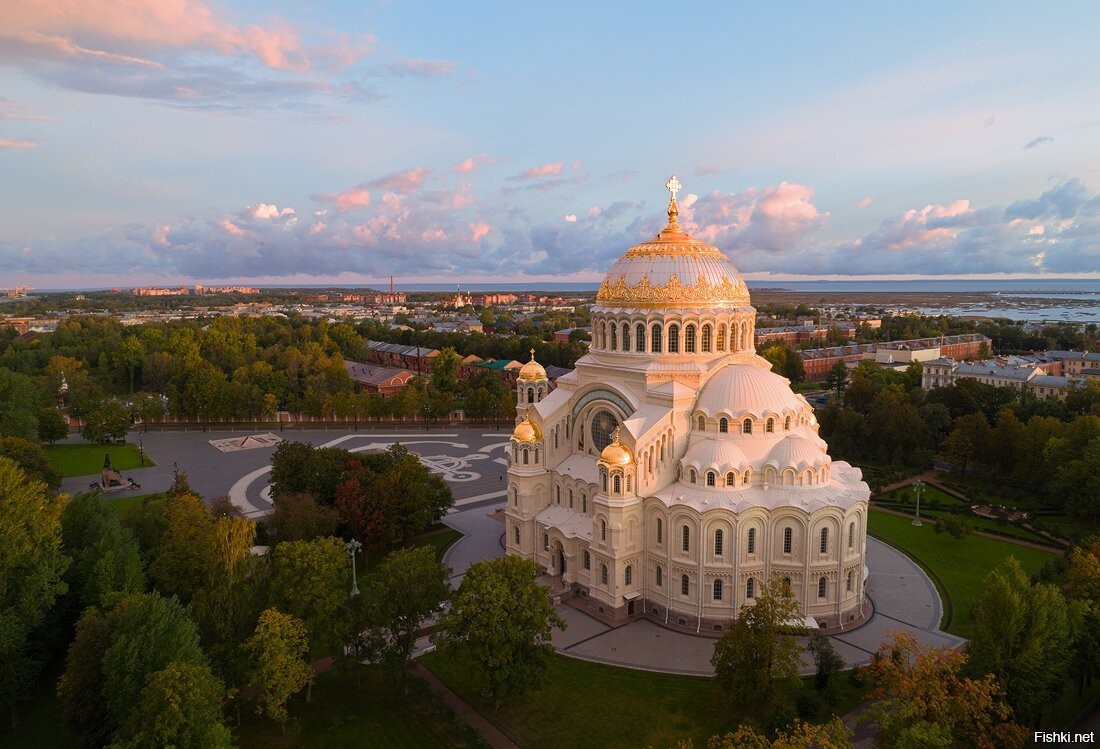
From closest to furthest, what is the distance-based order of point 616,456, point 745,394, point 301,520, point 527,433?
point 616,456 < point 745,394 < point 301,520 < point 527,433

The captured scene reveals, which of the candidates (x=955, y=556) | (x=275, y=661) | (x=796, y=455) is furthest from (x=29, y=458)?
(x=955, y=556)

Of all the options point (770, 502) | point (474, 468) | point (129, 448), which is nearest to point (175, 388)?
point (129, 448)

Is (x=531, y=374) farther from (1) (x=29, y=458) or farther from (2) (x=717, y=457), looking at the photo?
(1) (x=29, y=458)

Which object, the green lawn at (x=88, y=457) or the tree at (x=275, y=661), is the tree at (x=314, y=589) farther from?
the green lawn at (x=88, y=457)

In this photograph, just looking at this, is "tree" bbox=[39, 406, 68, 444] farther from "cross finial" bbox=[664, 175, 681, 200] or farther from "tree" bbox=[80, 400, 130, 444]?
"cross finial" bbox=[664, 175, 681, 200]

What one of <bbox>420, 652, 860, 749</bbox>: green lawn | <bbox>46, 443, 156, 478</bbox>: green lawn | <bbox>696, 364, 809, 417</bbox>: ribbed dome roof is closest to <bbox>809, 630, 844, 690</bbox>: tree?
<bbox>420, 652, 860, 749</bbox>: green lawn

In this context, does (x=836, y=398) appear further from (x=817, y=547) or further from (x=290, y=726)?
(x=290, y=726)
